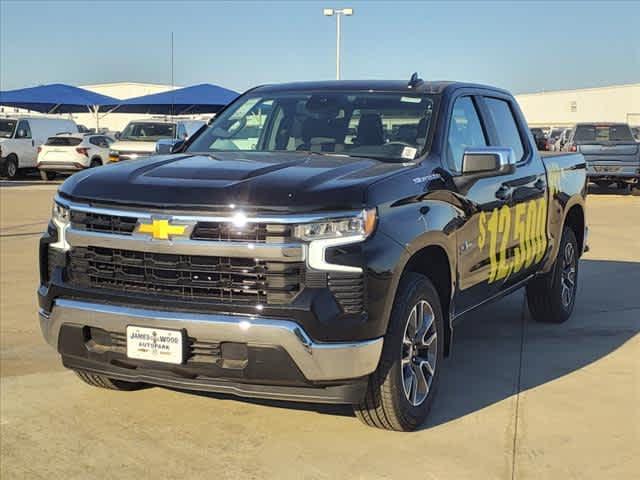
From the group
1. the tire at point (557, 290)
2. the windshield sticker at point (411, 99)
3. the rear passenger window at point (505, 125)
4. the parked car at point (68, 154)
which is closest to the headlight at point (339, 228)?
the windshield sticker at point (411, 99)

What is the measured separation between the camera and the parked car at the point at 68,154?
2267 centimetres

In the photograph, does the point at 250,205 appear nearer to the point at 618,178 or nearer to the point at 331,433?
the point at 331,433

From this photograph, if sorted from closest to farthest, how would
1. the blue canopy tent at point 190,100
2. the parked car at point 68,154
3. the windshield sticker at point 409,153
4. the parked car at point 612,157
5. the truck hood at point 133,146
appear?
the windshield sticker at point 409,153, the truck hood at point 133,146, the parked car at point 612,157, the parked car at point 68,154, the blue canopy tent at point 190,100

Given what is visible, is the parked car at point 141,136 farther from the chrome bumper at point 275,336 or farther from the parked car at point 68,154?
the chrome bumper at point 275,336

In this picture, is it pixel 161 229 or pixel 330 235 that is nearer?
pixel 330 235

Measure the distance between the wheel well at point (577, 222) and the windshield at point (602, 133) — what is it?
14.5 metres

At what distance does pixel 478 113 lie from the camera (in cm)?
554

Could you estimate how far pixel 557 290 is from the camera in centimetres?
660

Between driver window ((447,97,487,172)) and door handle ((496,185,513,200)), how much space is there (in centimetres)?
32

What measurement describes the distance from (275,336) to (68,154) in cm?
2041

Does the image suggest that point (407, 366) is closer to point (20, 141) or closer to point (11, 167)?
point (11, 167)

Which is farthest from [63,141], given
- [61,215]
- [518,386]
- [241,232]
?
[241,232]

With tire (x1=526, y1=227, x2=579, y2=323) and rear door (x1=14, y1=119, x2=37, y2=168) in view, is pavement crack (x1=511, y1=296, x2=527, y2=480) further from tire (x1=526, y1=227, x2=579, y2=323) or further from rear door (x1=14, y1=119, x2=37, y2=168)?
rear door (x1=14, y1=119, x2=37, y2=168)

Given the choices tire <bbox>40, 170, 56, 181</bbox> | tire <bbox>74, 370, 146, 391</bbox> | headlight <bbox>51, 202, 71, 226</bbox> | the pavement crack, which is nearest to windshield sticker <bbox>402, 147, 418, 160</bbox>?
the pavement crack
